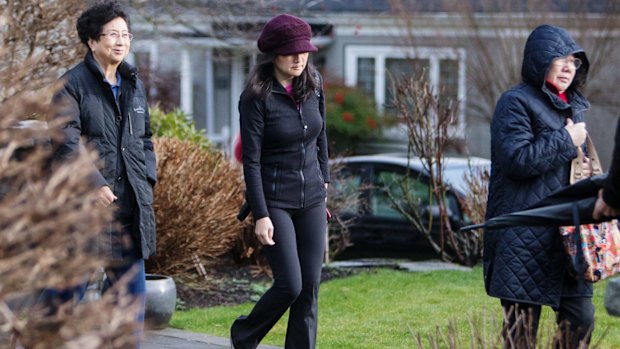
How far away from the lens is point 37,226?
300 cm

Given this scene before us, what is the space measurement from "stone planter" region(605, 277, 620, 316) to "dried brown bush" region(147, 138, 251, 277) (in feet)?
9.57

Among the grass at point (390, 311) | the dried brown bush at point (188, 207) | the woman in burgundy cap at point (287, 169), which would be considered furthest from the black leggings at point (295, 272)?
the dried brown bush at point (188, 207)

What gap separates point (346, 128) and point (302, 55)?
1727cm

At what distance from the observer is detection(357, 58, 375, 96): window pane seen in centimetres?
2588

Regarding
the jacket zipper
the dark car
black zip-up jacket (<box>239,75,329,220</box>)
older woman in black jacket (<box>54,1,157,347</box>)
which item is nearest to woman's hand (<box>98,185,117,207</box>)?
older woman in black jacket (<box>54,1,157,347</box>)

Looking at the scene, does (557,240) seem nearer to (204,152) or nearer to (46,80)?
(46,80)

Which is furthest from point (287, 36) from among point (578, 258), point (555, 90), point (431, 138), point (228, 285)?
point (431, 138)

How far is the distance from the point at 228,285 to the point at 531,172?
4.59 meters

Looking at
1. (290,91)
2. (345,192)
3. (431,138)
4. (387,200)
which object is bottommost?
(387,200)

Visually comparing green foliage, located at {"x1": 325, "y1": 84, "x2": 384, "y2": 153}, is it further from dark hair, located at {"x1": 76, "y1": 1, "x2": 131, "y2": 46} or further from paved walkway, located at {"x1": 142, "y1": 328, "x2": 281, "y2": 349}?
dark hair, located at {"x1": 76, "y1": 1, "x2": 131, "y2": 46}

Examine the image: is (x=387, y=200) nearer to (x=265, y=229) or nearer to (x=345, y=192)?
(x=345, y=192)

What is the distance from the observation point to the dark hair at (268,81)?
5.84 m

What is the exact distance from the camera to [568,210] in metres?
4.62

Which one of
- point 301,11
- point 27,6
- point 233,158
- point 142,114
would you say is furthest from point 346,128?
point 142,114
